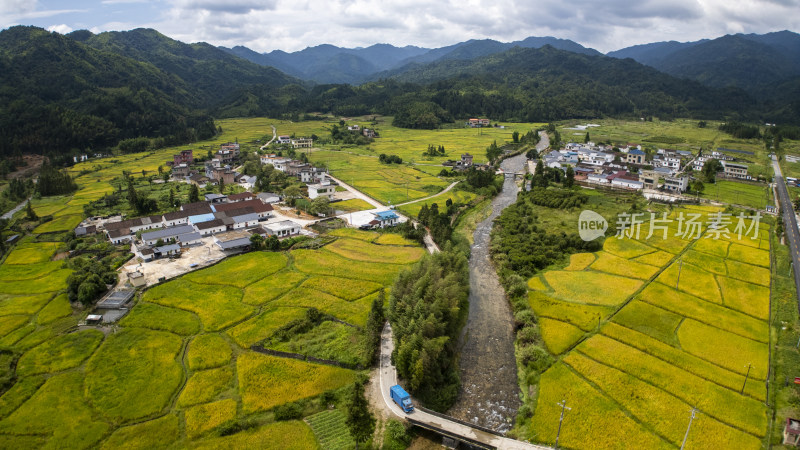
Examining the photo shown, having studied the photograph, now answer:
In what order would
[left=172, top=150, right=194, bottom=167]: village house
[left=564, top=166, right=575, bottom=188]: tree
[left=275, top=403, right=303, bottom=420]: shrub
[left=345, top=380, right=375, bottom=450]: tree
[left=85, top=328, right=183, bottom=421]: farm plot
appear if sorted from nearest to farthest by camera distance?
[left=345, top=380, right=375, bottom=450]: tree
[left=275, top=403, right=303, bottom=420]: shrub
[left=85, top=328, right=183, bottom=421]: farm plot
[left=564, top=166, right=575, bottom=188]: tree
[left=172, top=150, right=194, bottom=167]: village house

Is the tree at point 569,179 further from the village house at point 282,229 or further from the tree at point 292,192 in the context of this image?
the village house at point 282,229

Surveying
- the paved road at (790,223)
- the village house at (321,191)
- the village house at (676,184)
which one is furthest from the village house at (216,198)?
the village house at (676,184)

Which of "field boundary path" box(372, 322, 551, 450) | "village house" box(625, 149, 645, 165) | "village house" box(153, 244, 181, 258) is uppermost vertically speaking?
"village house" box(625, 149, 645, 165)

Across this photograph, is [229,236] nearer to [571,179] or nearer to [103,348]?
[103,348]

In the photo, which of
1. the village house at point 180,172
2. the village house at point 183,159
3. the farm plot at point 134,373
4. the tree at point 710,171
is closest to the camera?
the farm plot at point 134,373

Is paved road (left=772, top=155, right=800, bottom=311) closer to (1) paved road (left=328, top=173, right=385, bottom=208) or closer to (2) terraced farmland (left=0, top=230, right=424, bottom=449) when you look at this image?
(2) terraced farmland (left=0, top=230, right=424, bottom=449)

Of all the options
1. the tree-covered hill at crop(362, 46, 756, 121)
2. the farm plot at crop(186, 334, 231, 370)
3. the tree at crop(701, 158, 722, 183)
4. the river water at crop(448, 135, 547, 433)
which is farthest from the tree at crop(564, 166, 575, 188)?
the tree-covered hill at crop(362, 46, 756, 121)
